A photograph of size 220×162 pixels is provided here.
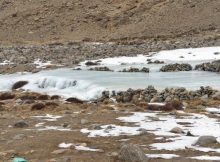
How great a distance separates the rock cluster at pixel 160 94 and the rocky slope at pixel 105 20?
79.0 feet

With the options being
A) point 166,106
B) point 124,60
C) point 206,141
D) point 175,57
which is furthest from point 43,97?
point 175,57

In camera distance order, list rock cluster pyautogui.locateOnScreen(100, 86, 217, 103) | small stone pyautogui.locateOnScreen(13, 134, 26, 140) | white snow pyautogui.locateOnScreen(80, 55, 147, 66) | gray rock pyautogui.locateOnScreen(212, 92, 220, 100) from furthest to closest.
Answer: white snow pyautogui.locateOnScreen(80, 55, 147, 66), rock cluster pyautogui.locateOnScreen(100, 86, 217, 103), gray rock pyautogui.locateOnScreen(212, 92, 220, 100), small stone pyautogui.locateOnScreen(13, 134, 26, 140)

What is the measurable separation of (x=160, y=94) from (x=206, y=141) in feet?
20.7

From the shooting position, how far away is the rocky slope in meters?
44.5

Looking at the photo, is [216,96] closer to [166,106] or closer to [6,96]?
[166,106]

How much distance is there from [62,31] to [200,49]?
24.2 metres

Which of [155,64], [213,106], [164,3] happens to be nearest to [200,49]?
[155,64]

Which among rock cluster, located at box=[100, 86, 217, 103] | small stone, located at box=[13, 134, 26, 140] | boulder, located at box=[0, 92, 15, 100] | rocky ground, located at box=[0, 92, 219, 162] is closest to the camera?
rocky ground, located at box=[0, 92, 219, 162]

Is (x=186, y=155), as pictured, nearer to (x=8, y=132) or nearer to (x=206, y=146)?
(x=206, y=146)

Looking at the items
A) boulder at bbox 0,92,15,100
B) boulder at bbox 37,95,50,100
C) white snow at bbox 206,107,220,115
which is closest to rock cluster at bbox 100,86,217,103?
white snow at bbox 206,107,220,115

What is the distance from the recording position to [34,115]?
13500mm

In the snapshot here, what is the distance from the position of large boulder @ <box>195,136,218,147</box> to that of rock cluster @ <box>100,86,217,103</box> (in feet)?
18.0

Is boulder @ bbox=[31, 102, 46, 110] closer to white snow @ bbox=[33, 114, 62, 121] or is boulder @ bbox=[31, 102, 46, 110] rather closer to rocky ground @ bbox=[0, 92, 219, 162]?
rocky ground @ bbox=[0, 92, 219, 162]

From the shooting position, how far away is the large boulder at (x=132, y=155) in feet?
26.8
